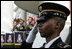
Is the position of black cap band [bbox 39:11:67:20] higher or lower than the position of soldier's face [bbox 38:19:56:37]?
higher

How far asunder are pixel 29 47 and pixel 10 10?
4.36 metres

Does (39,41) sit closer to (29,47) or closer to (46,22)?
(29,47)

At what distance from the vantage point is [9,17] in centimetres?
648

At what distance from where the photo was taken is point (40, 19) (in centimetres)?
207

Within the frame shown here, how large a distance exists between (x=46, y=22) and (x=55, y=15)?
86 millimetres

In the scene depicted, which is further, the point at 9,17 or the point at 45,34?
the point at 9,17

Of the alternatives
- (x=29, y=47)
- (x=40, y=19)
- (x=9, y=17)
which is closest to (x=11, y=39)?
(x=9, y=17)

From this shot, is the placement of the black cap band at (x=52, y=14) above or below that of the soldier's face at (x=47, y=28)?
above

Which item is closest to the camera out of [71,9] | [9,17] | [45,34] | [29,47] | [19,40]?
[45,34]

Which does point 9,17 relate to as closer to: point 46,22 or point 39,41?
point 39,41

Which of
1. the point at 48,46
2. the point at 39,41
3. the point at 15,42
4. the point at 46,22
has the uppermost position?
the point at 46,22

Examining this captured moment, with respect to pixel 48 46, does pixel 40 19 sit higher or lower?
higher

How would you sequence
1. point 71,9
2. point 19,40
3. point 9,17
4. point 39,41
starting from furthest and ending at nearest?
point 9,17 < point 19,40 < point 39,41 < point 71,9

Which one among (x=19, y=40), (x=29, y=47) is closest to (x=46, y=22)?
(x=29, y=47)
